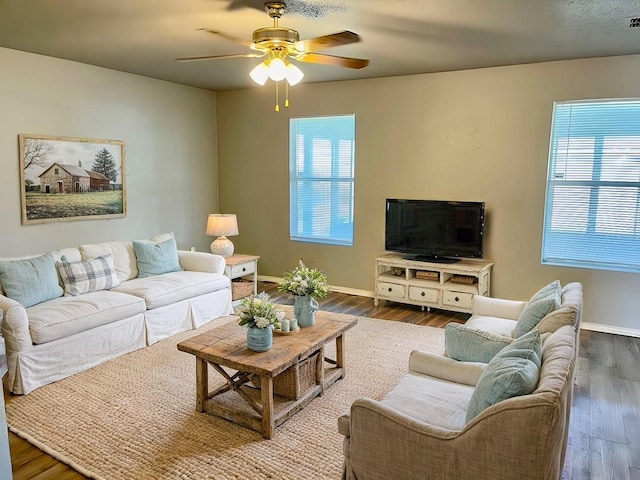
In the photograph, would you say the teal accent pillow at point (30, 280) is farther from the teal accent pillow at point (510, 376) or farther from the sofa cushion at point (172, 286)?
the teal accent pillow at point (510, 376)

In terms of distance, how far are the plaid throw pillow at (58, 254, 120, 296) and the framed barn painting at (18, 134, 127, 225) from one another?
0.79 m

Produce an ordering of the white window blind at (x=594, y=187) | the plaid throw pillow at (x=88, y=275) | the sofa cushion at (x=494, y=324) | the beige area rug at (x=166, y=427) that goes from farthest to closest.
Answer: the white window blind at (x=594, y=187), the plaid throw pillow at (x=88, y=275), the sofa cushion at (x=494, y=324), the beige area rug at (x=166, y=427)

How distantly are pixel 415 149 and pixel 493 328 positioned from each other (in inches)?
108

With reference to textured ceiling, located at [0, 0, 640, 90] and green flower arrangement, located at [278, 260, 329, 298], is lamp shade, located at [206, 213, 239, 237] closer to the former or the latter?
textured ceiling, located at [0, 0, 640, 90]

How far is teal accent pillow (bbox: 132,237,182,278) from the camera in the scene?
4.82m

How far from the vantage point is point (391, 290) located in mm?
5387

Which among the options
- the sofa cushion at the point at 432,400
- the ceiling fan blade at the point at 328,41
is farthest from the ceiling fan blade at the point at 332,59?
the sofa cushion at the point at 432,400

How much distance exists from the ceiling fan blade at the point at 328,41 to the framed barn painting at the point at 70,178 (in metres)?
2.97

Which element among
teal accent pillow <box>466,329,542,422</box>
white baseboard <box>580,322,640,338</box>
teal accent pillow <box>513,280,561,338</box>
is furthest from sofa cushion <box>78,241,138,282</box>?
white baseboard <box>580,322,640,338</box>

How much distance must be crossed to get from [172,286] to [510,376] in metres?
3.45

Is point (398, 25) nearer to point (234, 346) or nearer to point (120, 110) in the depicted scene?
point (234, 346)

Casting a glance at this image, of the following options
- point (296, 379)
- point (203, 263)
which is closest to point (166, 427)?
point (296, 379)

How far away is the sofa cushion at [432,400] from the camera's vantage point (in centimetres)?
215

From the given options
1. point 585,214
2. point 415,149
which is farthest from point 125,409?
point 585,214
